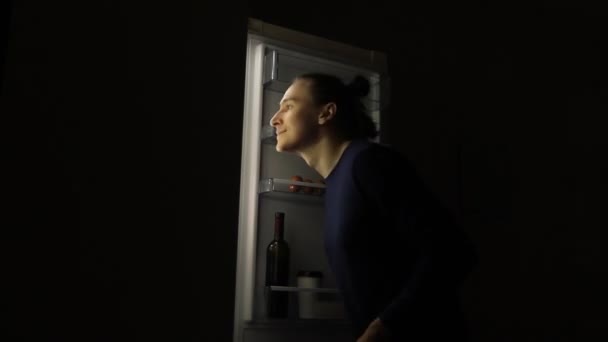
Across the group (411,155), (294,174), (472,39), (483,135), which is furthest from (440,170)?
(294,174)

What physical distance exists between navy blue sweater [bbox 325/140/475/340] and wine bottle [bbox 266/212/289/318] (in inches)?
5.7

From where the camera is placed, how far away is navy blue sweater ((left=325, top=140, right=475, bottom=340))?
1360 millimetres

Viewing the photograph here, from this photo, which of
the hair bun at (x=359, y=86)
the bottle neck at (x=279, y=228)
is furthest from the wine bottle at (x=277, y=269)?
the hair bun at (x=359, y=86)

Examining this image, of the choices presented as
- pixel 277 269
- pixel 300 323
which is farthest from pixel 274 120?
pixel 300 323

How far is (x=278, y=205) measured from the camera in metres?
1.58

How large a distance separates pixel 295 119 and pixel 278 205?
247mm

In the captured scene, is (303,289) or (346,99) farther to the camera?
(346,99)

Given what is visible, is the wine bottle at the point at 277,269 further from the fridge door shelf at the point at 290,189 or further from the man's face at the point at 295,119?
the man's face at the point at 295,119

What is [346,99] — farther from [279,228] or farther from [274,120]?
[279,228]

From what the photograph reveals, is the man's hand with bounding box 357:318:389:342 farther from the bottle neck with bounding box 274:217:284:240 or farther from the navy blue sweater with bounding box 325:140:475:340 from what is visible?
the bottle neck with bounding box 274:217:284:240

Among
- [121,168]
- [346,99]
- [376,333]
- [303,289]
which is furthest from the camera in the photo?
[346,99]

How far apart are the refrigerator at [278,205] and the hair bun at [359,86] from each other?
0.06 m

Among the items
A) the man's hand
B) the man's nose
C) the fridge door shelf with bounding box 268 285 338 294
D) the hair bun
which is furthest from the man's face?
the man's hand

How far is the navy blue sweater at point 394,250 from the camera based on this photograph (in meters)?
1.36
